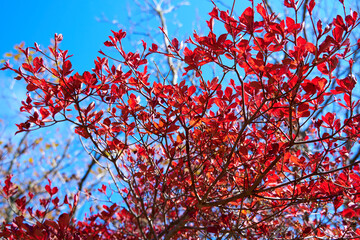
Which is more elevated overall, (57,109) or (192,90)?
(192,90)

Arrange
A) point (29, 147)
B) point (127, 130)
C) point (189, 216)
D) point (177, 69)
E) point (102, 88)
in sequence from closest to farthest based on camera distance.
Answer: point (102, 88), point (127, 130), point (189, 216), point (177, 69), point (29, 147)

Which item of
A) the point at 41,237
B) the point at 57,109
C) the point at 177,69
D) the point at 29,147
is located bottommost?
the point at 41,237

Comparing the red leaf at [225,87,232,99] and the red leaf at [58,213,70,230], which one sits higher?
the red leaf at [225,87,232,99]

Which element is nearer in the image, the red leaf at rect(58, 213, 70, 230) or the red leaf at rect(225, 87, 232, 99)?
the red leaf at rect(225, 87, 232, 99)

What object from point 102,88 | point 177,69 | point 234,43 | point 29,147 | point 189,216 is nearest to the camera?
point 234,43

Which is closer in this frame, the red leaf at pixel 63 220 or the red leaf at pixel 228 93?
the red leaf at pixel 228 93

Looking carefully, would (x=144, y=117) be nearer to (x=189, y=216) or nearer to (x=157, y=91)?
(x=157, y=91)

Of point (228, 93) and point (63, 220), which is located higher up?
point (228, 93)

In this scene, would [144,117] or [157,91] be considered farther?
[144,117]

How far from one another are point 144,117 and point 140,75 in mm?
249

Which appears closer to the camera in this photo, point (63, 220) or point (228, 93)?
point (228, 93)

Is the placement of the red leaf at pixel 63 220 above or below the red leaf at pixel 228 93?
below

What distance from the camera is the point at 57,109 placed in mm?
1500

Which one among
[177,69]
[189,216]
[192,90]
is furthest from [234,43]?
[177,69]
